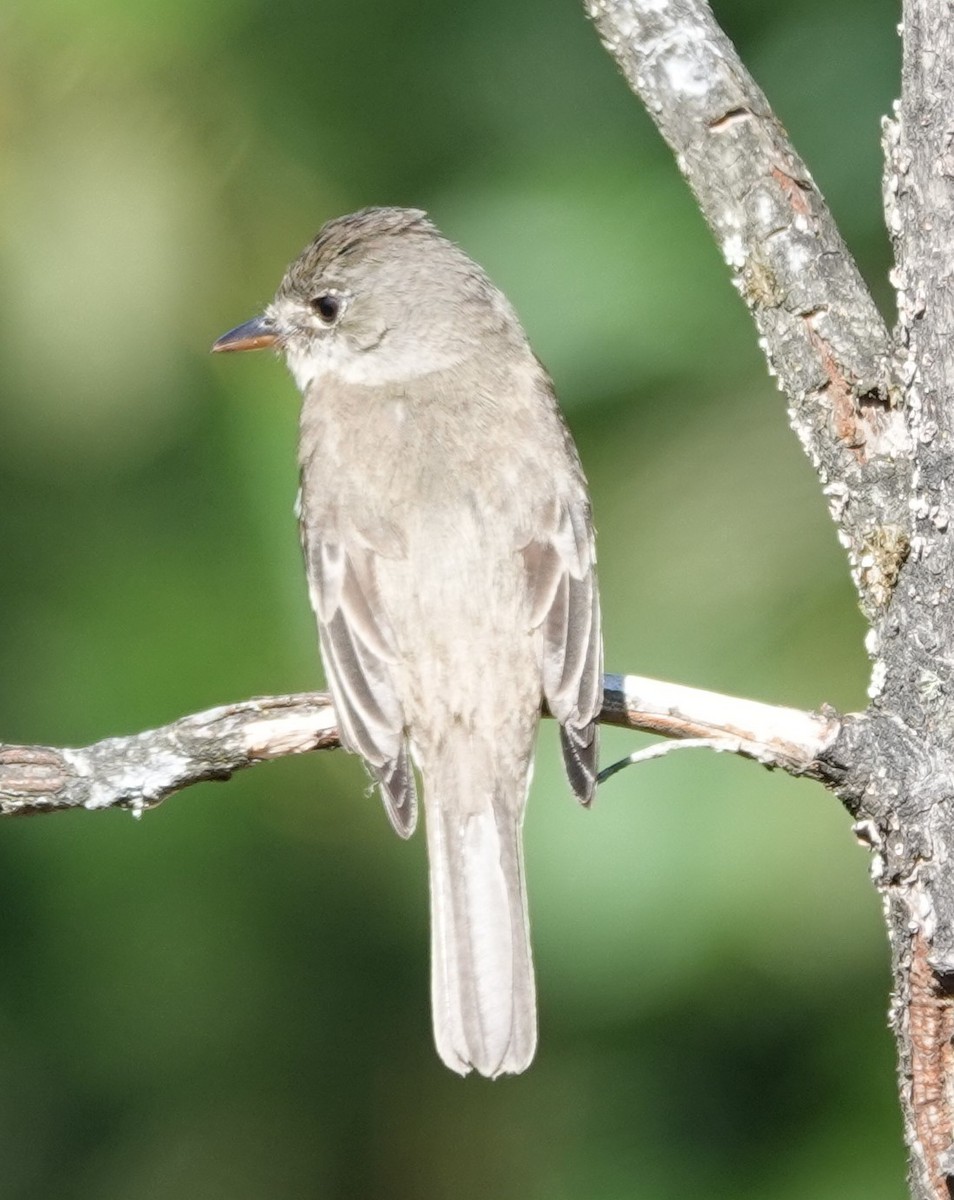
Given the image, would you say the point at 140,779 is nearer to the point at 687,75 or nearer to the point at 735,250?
the point at 735,250

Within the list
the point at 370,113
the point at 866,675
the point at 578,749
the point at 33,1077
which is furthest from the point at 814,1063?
the point at 370,113

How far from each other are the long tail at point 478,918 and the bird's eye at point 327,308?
1428 mm

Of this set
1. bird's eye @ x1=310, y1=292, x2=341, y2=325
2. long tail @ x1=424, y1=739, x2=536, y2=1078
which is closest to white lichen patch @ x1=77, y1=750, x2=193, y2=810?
long tail @ x1=424, y1=739, x2=536, y2=1078

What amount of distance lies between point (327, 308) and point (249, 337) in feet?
0.92

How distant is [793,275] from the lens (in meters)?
3.47

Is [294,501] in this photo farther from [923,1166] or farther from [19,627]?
[923,1166]

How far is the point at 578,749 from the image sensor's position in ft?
13.2

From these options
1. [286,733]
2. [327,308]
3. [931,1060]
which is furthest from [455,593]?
[931,1060]

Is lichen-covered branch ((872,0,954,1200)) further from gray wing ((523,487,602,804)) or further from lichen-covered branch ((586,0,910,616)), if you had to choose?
gray wing ((523,487,602,804))

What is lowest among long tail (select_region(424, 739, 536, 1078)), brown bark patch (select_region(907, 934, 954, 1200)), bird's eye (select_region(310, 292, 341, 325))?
brown bark patch (select_region(907, 934, 954, 1200))

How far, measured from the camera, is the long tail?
3.97 meters

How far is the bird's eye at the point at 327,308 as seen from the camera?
5.12m

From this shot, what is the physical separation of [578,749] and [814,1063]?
1.30m

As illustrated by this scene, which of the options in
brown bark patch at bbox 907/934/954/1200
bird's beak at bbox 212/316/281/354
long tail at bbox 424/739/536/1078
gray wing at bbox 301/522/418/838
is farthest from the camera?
bird's beak at bbox 212/316/281/354
